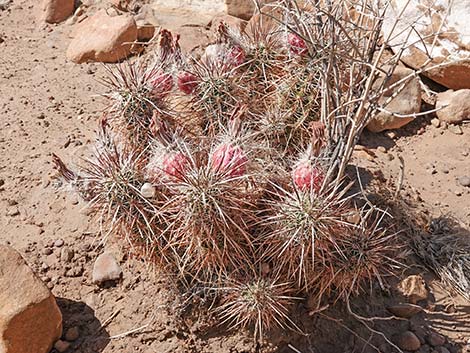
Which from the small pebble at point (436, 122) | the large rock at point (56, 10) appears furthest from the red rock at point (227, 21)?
the small pebble at point (436, 122)

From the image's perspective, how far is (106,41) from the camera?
15.3 ft

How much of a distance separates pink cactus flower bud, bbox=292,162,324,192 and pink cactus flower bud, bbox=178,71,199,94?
624 millimetres

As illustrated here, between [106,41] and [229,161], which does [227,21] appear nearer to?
[106,41]

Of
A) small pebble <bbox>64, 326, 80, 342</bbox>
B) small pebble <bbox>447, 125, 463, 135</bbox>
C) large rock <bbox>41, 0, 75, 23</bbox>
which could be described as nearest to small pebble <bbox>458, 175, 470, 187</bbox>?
small pebble <bbox>447, 125, 463, 135</bbox>

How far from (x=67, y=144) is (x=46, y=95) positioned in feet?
2.38

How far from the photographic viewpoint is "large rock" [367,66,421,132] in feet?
13.9

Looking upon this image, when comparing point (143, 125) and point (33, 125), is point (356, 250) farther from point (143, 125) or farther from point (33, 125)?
point (33, 125)

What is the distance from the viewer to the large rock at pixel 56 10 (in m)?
5.36

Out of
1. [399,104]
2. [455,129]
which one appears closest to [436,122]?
[455,129]

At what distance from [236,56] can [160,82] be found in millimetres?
432

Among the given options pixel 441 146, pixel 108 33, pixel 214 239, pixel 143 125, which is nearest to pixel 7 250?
pixel 143 125

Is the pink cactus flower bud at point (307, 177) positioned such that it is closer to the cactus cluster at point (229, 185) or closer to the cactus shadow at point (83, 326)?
the cactus cluster at point (229, 185)

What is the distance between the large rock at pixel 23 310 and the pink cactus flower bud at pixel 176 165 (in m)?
0.80

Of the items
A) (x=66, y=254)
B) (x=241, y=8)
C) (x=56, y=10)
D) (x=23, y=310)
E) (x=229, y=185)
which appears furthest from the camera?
(x=56, y=10)
